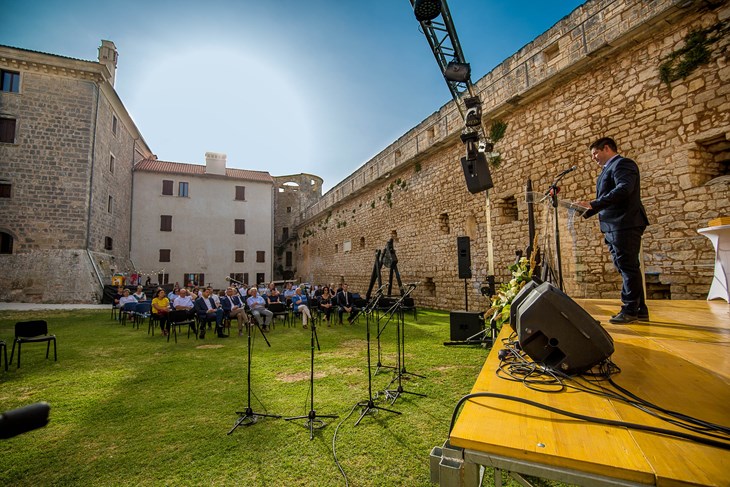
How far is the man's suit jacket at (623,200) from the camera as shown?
9.47 feet

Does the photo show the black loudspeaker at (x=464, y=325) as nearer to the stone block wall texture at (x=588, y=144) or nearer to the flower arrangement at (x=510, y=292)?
the flower arrangement at (x=510, y=292)

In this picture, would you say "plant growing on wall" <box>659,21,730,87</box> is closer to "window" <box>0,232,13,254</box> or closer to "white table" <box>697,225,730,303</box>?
"white table" <box>697,225,730,303</box>

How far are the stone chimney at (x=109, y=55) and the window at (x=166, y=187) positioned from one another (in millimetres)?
6554

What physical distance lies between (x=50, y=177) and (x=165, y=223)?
735 cm

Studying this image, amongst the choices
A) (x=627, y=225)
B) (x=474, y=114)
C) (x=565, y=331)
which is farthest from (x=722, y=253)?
(x=474, y=114)

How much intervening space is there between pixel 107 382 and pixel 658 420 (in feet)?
17.8

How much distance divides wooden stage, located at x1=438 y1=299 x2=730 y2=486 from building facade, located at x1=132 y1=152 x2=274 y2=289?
2417 centimetres

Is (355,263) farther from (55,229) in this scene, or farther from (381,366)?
(55,229)

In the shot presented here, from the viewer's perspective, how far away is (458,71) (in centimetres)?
728

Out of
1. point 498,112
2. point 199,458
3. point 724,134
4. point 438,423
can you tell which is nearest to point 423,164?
point 498,112

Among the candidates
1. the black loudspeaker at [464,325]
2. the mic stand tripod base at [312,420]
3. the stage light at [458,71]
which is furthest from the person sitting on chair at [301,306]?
the stage light at [458,71]

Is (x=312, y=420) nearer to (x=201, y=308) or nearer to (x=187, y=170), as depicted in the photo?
(x=201, y=308)

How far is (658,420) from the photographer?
1.18 metres

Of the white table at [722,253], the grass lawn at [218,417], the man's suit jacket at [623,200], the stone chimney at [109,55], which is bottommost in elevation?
the grass lawn at [218,417]
